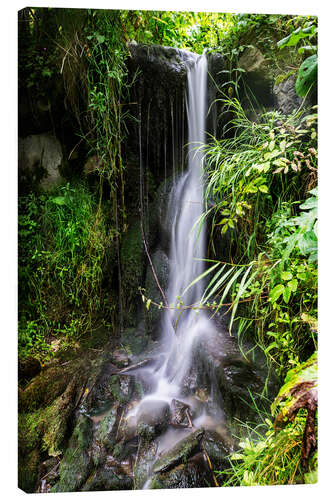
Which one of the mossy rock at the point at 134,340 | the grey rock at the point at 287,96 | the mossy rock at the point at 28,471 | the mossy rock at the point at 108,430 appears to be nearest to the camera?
the mossy rock at the point at 28,471

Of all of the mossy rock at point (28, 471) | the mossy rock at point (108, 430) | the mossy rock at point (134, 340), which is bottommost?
the mossy rock at point (28, 471)

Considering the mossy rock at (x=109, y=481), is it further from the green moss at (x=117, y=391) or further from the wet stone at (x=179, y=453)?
the green moss at (x=117, y=391)

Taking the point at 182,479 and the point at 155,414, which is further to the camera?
the point at 155,414

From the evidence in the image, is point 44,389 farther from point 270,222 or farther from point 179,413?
point 270,222

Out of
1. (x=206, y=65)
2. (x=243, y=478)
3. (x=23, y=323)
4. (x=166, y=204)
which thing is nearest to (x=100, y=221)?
(x=166, y=204)

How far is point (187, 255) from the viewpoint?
1515mm

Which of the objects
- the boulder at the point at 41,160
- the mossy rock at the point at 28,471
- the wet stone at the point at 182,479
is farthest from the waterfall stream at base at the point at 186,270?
the boulder at the point at 41,160

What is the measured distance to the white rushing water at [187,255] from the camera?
139 centimetres

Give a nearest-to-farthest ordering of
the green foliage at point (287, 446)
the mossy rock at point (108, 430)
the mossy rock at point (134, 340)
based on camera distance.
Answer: the green foliage at point (287, 446), the mossy rock at point (108, 430), the mossy rock at point (134, 340)

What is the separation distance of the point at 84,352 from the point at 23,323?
338mm

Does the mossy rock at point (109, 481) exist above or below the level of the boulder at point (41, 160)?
below

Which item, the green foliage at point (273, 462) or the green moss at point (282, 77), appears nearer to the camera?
the green foliage at point (273, 462)

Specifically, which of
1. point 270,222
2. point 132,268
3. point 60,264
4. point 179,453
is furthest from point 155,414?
point 270,222
